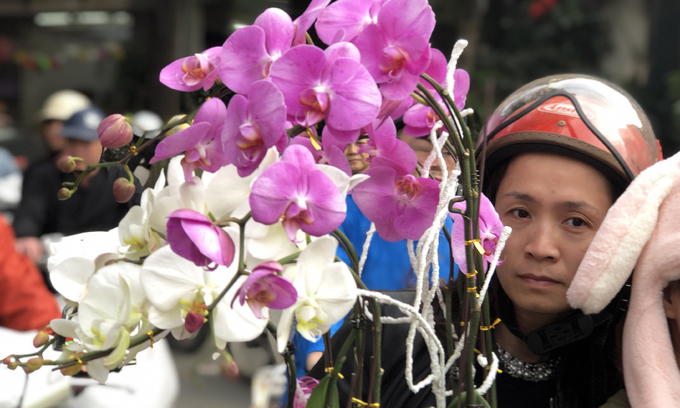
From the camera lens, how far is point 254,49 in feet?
2.30

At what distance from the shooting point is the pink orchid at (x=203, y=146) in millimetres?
680

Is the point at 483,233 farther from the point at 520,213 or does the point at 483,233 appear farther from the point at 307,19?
the point at 520,213

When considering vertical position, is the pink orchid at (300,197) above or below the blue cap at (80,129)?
below

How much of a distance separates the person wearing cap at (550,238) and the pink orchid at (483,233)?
1.01ft

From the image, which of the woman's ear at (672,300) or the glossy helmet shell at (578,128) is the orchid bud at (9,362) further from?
the woman's ear at (672,300)

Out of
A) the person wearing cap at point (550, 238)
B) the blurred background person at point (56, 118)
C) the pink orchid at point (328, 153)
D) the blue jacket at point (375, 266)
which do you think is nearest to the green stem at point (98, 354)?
the pink orchid at point (328, 153)

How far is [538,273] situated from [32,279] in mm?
2368

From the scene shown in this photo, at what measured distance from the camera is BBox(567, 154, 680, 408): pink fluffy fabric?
107 cm

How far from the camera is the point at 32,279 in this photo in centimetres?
291

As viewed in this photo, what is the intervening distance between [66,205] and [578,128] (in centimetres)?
316

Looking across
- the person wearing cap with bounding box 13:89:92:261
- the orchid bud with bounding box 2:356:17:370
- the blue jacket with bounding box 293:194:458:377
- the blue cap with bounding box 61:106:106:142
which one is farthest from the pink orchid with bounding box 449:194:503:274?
the person wearing cap with bounding box 13:89:92:261

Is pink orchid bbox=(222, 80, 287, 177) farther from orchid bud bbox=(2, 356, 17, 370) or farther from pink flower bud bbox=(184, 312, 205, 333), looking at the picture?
orchid bud bbox=(2, 356, 17, 370)

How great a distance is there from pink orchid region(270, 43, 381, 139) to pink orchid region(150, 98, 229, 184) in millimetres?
73

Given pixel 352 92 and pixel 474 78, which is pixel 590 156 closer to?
pixel 352 92
